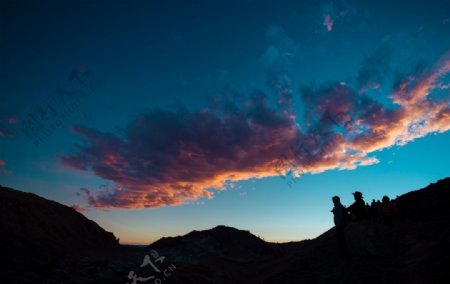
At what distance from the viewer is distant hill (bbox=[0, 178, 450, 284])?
1002 cm

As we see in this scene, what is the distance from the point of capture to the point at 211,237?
43969 millimetres

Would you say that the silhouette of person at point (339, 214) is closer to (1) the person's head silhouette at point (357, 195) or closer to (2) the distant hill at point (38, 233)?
(1) the person's head silhouette at point (357, 195)

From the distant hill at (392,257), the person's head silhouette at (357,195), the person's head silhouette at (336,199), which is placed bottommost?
the distant hill at (392,257)

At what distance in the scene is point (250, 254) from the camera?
39750mm

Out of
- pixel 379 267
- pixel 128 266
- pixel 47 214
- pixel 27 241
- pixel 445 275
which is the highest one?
pixel 47 214

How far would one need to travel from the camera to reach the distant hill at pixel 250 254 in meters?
10.0

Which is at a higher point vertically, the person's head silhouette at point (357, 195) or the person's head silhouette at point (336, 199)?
the person's head silhouette at point (357, 195)

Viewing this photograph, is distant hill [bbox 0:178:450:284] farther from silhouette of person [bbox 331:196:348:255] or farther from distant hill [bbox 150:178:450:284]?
silhouette of person [bbox 331:196:348:255]

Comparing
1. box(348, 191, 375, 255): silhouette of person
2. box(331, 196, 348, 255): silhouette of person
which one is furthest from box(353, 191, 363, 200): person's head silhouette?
box(331, 196, 348, 255): silhouette of person

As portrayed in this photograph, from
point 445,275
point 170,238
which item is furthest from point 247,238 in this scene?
point 445,275

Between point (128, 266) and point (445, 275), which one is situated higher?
point (128, 266)

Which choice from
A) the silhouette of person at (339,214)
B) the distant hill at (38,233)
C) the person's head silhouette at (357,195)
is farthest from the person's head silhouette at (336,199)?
the distant hill at (38,233)

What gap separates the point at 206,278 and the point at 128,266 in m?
5.06

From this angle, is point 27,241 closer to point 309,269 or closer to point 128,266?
point 128,266
